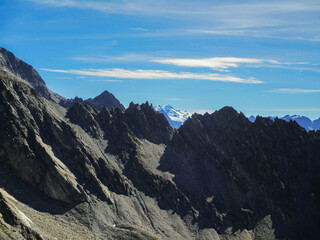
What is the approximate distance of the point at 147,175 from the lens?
494ft

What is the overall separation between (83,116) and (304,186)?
131 meters

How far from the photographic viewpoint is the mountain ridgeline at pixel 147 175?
10850 centimetres

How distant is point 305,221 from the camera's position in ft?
458

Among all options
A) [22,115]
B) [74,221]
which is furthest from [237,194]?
[22,115]

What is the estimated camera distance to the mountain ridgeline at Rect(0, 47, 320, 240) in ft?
356

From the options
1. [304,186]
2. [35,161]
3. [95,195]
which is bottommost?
[95,195]

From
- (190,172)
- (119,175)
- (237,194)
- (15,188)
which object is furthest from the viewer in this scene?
(190,172)

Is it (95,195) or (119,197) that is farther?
(119,197)

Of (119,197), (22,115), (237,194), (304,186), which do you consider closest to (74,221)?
(119,197)

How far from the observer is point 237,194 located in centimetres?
15375

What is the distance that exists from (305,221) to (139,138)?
335 ft

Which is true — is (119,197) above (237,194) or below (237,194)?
below

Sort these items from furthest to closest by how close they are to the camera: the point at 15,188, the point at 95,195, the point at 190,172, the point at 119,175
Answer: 1. the point at 190,172
2. the point at 119,175
3. the point at 95,195
4. the point at 15,188

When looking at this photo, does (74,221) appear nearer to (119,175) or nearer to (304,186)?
(119,175)
